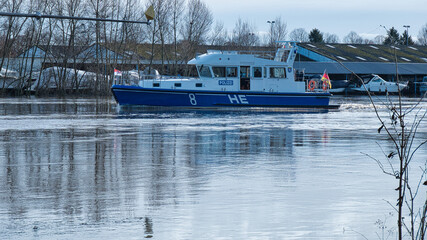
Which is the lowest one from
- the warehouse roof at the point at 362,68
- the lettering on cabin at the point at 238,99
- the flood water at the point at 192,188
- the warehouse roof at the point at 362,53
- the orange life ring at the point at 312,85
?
the flood water at the point at 192,188

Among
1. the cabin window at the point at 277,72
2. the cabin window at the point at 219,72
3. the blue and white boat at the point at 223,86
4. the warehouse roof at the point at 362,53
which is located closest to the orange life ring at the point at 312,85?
the blue and white boat at the point at 223,86

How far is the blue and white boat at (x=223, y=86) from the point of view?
40938mm

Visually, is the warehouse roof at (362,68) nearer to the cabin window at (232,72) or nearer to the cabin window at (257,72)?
the cabin window at (257,72)

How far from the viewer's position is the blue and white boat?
40.9 meters

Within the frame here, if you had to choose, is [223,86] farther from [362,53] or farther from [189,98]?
[362,53]

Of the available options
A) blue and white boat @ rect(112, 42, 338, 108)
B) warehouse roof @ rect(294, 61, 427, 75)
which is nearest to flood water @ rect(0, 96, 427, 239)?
blue and white boat @ rect(112, 42, 338, 108)

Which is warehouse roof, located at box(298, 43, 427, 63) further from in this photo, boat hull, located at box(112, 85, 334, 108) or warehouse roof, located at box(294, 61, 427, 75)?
boat hull, located at box(112, 85, 334, 108)

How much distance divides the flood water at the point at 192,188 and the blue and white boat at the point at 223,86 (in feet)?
63.3

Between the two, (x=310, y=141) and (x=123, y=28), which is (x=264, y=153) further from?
(x=123, y=28)

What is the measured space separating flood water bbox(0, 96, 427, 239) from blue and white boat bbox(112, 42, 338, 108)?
760 inches

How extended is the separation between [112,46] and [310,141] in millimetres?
63513

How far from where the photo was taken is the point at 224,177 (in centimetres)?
1270

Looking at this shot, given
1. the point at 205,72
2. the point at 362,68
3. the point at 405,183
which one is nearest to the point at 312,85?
the point at 205,72

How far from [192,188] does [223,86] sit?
30.2m
